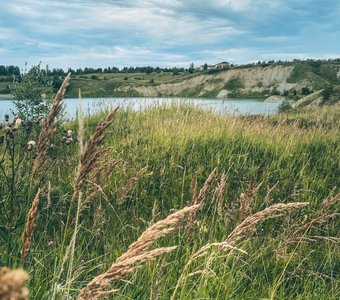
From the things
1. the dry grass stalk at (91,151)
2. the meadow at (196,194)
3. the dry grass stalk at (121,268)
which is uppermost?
the dry grass stalk at (91,151)

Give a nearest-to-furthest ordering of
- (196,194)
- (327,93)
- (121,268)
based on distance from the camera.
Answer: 1. (121,268)
2. (196,194)
3. (327,93)

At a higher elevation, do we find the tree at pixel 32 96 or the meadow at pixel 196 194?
the tree at pixel 32 96

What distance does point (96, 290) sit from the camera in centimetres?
136

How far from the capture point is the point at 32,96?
1112 centimetres

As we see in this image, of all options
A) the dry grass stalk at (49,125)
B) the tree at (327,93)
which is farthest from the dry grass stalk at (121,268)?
the tree at (327,93)

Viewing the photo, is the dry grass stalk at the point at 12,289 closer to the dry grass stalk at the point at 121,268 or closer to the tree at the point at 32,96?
the dry grass stalk at the point at 121,268

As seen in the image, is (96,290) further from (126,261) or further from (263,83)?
(263,83)

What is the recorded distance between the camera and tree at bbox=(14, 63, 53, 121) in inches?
436

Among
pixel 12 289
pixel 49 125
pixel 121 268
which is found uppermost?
pixel 49 125

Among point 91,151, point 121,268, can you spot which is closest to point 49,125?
point 91,151

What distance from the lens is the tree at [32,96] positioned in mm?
11070

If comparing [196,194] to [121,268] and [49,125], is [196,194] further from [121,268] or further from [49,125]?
[121,268]

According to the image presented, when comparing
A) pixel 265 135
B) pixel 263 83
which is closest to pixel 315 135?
pixel 265 135

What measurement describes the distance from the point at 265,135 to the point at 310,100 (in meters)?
32.4
